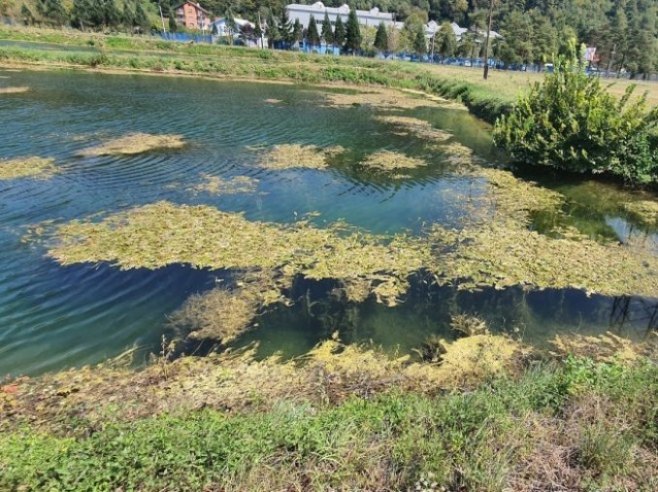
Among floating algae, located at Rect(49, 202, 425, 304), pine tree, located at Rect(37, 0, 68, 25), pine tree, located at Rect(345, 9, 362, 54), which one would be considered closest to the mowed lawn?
floating algae, located at Rect(49, 202, 425, 304)

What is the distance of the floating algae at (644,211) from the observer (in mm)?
14895

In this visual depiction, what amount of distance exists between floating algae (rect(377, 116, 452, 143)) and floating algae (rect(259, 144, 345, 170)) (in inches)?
263

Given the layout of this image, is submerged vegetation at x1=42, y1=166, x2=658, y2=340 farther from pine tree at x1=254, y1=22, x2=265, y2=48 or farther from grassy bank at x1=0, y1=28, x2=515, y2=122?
pine tree at x1=254, y1=22, x2=265, y2=48

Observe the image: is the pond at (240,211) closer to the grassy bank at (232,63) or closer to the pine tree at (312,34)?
the grassy bank at (232,63)

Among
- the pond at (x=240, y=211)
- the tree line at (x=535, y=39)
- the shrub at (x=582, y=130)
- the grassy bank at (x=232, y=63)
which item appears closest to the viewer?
the pond at (x=240, y=211)

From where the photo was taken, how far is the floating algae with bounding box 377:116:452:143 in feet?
87.2

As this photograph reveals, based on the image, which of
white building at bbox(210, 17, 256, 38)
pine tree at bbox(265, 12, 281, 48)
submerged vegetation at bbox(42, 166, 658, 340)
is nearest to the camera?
submerged vegetation at bbox(42, 166, 658, 340)

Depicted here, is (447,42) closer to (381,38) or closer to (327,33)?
(381,38)

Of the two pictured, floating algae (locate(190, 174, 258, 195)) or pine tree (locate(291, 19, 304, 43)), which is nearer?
floating algae (locate(190, 174, 258, 195))

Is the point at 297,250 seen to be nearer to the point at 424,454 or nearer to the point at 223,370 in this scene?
the point at 223,370

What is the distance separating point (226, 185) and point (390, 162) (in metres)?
8.73

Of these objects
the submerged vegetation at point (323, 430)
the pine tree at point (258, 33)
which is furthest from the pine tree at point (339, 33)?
the submerged vegetation at point (323, 430)

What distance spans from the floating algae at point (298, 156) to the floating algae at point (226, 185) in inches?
85.8

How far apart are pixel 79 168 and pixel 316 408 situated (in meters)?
16.5
